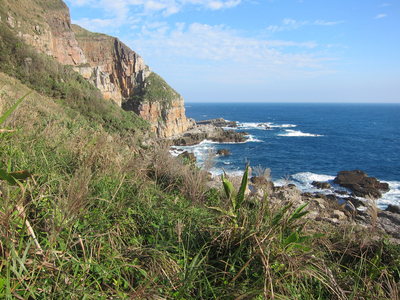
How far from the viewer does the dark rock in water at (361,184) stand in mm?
23703

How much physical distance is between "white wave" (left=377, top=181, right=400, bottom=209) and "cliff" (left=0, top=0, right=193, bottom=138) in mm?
34221

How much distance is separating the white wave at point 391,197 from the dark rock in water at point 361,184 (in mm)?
463

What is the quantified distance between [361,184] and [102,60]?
158 ft

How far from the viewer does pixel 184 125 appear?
55.9 metres

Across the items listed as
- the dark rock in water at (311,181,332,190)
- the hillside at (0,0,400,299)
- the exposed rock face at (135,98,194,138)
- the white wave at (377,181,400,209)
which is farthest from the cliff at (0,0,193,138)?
→ the white wave at (377,181,400,209)

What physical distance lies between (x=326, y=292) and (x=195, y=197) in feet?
7.54

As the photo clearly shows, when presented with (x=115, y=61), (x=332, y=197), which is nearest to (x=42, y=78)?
(x=332, y=197)

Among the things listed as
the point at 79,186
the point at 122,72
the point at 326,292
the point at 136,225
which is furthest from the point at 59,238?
the point at 122,72

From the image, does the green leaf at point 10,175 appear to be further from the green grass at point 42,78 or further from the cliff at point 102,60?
the cliff at point 102,60

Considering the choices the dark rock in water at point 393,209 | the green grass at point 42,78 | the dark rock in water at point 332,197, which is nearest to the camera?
the dark rock in water at point 393,209

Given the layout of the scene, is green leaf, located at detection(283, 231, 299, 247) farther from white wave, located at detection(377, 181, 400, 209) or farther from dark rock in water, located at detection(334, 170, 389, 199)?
dark rock in water, located at detection(334, 170, 389, 199)

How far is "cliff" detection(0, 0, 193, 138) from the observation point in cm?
3291

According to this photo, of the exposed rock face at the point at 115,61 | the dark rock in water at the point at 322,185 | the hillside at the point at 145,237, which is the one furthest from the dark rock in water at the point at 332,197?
the exposed rock face at the point at 115,61

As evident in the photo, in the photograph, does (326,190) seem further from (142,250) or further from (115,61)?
(115,61)
